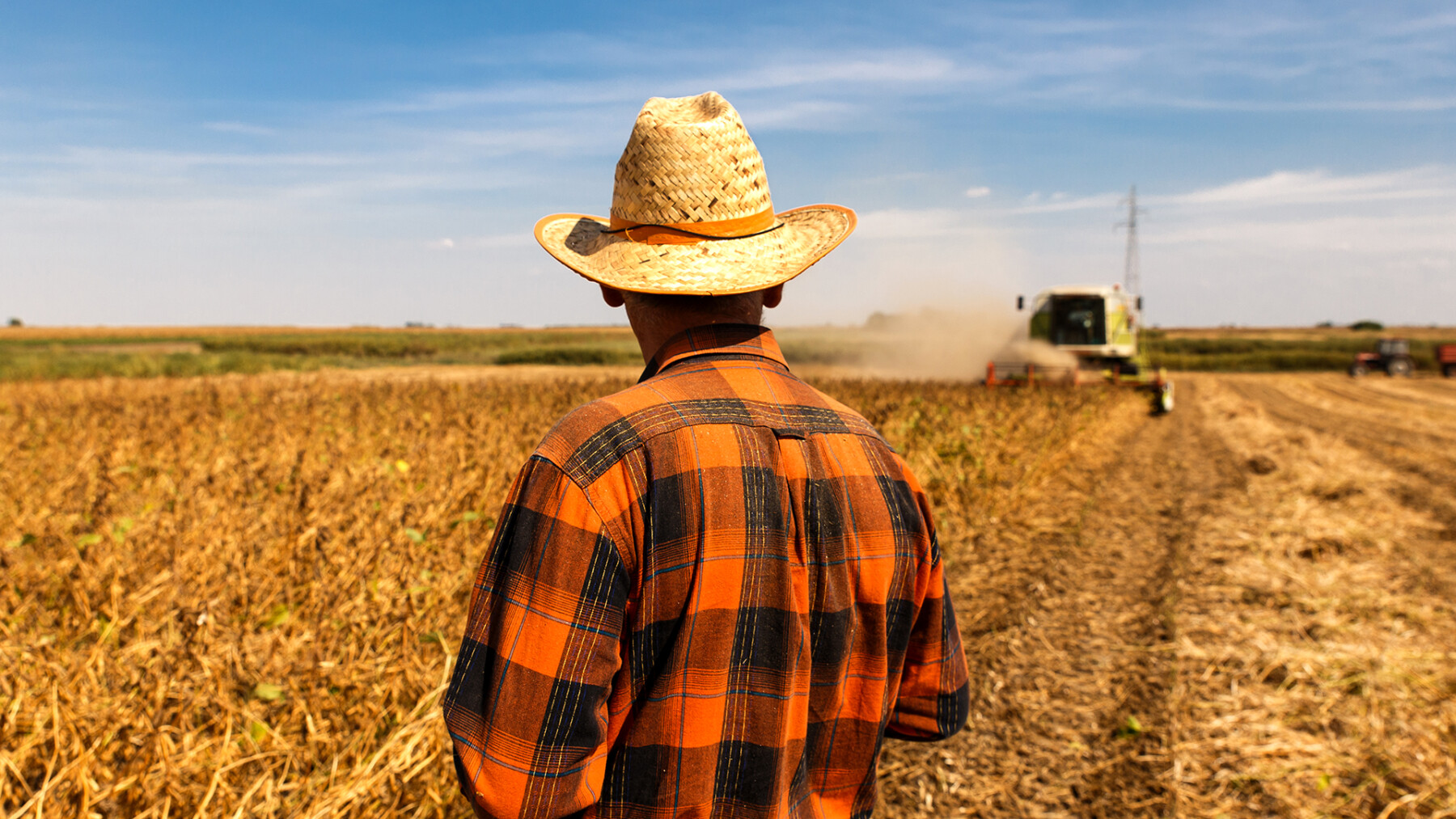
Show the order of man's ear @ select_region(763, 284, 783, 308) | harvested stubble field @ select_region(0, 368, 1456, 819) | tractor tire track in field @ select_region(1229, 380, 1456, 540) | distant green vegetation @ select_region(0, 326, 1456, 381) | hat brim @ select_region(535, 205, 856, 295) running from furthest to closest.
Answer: distant green vegetation @ select_region(0, 326, 1456, 381) < tractor tire track in field @ select_region(1229, 380, 1456, 540) < harvested stubble field @ select_region(0, 368, 1456, 819) < man's ear @ select_region(763, 284, 783, 308) < hat brim @ select_region(535, 205, 856, 295)

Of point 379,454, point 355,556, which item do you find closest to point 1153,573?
point 355,556

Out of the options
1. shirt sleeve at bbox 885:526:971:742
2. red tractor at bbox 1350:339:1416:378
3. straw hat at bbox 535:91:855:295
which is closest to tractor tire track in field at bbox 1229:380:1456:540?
shirt sleeve at bbox 885:526:971:742

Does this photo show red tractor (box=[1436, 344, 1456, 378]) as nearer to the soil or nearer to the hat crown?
the soil

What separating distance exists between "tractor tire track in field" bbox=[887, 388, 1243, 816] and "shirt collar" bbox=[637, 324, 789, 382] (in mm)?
2499

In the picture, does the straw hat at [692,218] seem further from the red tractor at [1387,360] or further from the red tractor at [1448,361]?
the red tractor at [1448,361]

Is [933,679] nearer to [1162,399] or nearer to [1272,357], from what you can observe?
[1162,399]

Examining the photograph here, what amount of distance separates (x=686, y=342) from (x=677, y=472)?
249 mm

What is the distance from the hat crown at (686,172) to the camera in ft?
4.31

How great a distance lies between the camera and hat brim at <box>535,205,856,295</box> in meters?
1.24

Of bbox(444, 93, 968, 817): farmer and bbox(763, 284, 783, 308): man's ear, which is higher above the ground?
bbox(763, 284, 783, 308): man's ear

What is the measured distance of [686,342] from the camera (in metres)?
1.28

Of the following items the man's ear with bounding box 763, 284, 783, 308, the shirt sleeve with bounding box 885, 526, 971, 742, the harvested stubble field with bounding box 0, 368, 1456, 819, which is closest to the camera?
the man's ear with bounding box 763, 284, 783, 308

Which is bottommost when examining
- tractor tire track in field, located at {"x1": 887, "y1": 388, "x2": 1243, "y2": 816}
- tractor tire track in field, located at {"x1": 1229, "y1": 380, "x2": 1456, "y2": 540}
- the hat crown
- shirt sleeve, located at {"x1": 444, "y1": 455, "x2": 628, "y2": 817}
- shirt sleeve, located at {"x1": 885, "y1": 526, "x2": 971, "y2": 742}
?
tractor tire track in field, located at {"x1": 887, "y1": 388, "x2": 1243, "y2": 816}

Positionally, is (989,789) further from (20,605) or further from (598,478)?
(20,605)
